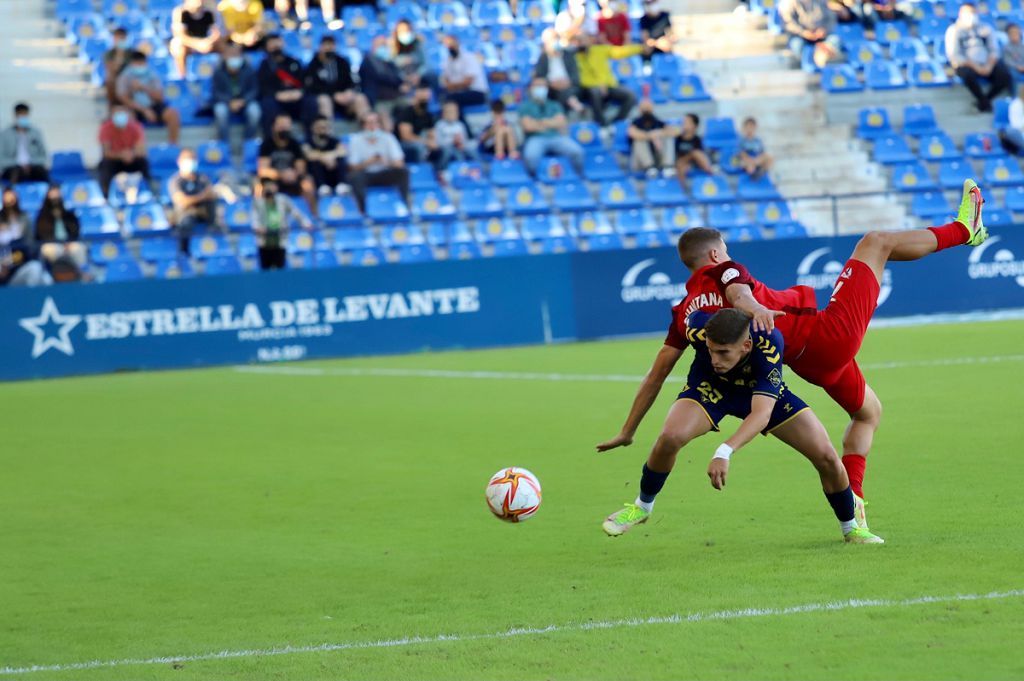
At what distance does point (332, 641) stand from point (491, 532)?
2.62 metres

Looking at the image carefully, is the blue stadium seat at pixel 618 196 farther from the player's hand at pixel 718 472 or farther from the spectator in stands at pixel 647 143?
the player's hand at pixel 718 472

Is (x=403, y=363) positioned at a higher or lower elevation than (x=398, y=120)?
lower

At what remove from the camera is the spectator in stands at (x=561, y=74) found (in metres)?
25.8

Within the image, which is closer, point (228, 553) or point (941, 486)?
point (228, 553)

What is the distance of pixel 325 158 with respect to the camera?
23.2 meters

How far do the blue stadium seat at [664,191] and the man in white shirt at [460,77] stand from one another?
3198 millimetres

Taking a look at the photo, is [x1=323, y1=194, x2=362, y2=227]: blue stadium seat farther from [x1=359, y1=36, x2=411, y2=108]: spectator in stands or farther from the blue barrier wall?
[x1=359, y1=36, x2=411, y2=108]: spectator in stands

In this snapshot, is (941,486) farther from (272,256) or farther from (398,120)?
(398,120)

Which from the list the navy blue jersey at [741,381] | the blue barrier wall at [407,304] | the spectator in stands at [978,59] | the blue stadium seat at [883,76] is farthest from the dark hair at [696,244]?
the blue stadium seat at [883,76]

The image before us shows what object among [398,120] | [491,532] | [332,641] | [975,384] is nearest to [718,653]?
[332,641]

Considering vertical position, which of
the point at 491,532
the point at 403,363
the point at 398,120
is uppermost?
the point at 398,120

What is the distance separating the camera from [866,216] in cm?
2559

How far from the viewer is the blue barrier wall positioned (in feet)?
66.3

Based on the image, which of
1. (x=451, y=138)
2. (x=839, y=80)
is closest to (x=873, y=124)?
(x=839, y=80)
